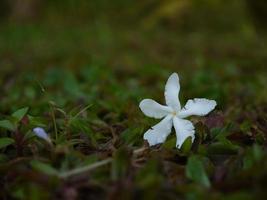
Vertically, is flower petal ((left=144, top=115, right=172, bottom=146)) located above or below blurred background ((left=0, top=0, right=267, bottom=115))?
below

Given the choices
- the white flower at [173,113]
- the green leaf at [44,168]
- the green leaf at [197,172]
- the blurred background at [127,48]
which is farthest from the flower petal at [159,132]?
the blurred background at [127,48]

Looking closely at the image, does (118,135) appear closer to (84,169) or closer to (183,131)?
(183,131)

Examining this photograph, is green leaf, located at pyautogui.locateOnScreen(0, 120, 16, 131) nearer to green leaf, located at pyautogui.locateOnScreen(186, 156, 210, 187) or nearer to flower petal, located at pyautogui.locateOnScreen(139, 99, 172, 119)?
flower petal, located at pyautogui.locateOnScreen(139, 99, 172, 119)

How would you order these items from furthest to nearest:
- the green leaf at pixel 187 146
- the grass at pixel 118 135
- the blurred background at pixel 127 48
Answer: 1. the blurred background at pixel 127 48
2. the green leaf at pixel 187 146
3. the grass at pixel 118 135

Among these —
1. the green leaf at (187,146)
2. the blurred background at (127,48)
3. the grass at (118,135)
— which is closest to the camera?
the grass at (118,135)

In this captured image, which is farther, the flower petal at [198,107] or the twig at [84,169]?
the flower petal at [198,107]

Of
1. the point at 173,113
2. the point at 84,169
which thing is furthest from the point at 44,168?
the point at 173,113

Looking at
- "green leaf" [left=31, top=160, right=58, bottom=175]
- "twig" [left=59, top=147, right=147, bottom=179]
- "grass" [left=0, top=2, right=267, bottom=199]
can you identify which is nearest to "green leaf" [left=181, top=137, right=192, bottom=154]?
"grass" [left=0, top=2, right=267, bottom=199]

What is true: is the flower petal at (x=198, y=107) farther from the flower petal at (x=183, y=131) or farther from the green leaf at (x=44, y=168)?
the green leaf at (x=44, y=168)
